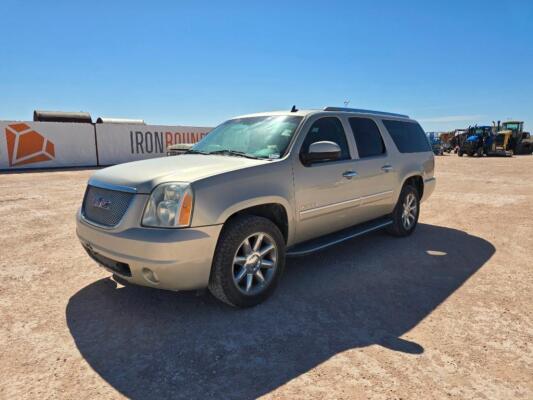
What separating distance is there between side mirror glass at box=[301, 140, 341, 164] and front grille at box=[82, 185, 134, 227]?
5.64 feet

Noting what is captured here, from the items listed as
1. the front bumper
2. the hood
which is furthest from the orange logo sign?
the front bumper

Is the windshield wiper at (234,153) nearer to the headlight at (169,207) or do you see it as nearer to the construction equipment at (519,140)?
the headlight at (169,207)

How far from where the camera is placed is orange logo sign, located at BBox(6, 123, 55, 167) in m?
18.0

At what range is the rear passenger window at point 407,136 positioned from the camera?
18.0 feet

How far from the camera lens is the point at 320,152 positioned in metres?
3.71

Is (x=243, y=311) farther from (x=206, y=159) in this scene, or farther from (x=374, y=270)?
(x=374, y=270)

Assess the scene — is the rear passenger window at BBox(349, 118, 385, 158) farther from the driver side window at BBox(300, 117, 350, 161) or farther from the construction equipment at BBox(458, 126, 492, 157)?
the construction equipment at BBox(458, 126, 492, 157)

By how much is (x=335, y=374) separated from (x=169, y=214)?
1.67m

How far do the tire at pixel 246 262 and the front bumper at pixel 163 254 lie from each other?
13 cm

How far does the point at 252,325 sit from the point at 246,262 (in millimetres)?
545

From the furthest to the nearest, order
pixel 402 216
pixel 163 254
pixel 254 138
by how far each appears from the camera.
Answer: pixel 402 216
pixel 254 138
pixel 163 254

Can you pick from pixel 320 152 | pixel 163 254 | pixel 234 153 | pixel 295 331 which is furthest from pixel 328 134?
pixel 163 254

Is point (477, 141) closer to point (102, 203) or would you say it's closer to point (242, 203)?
point (242, 203)

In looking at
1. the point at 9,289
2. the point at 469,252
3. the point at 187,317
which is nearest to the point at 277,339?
the point at 187,317
